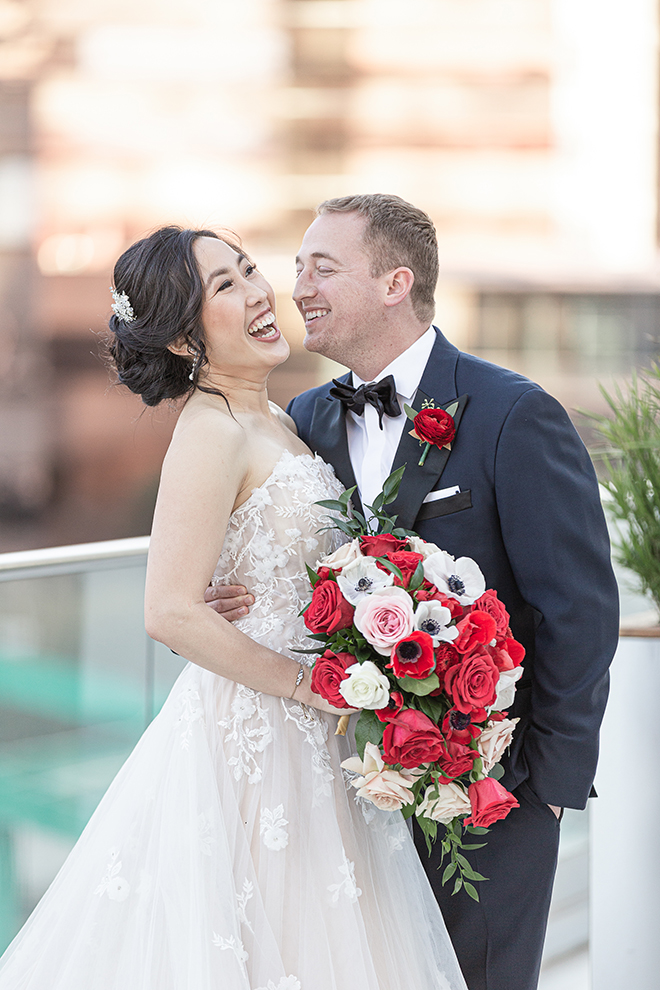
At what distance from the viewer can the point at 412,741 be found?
1.34 metres

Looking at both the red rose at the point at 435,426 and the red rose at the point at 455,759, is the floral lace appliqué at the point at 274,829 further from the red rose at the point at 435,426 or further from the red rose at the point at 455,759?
the red rose at the point at 435,426

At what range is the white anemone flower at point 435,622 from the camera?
4.46 feet

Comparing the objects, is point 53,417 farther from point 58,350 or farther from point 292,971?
point 292,971

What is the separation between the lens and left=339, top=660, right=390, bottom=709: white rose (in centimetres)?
134

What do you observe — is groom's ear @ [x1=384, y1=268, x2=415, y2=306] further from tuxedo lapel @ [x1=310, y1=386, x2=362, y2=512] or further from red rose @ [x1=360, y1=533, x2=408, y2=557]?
red rose @ [x1=360, y1=533, x2=408, y2=557]

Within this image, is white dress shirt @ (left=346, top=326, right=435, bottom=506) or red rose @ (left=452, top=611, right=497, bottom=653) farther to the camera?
white dress shirt @ (left=346, top=326, right=435, bottom=506)

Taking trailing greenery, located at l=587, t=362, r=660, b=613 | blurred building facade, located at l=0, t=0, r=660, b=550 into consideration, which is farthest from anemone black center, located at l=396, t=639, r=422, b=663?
blurred building facade, located at l=0, t=0, r=660, b=550

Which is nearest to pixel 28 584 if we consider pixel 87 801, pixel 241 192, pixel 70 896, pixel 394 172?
pixel 87 801

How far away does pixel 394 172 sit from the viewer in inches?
770

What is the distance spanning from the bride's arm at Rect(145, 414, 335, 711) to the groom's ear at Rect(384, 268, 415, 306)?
50 cm

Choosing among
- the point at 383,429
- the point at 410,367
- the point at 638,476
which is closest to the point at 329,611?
the point at 383,429

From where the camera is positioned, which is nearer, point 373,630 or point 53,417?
point 373,630

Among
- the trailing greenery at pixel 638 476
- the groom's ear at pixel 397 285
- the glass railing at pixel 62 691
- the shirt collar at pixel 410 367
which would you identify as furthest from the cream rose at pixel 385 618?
the glass railing at pixel 62 691

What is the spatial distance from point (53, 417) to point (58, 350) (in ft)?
3.81
